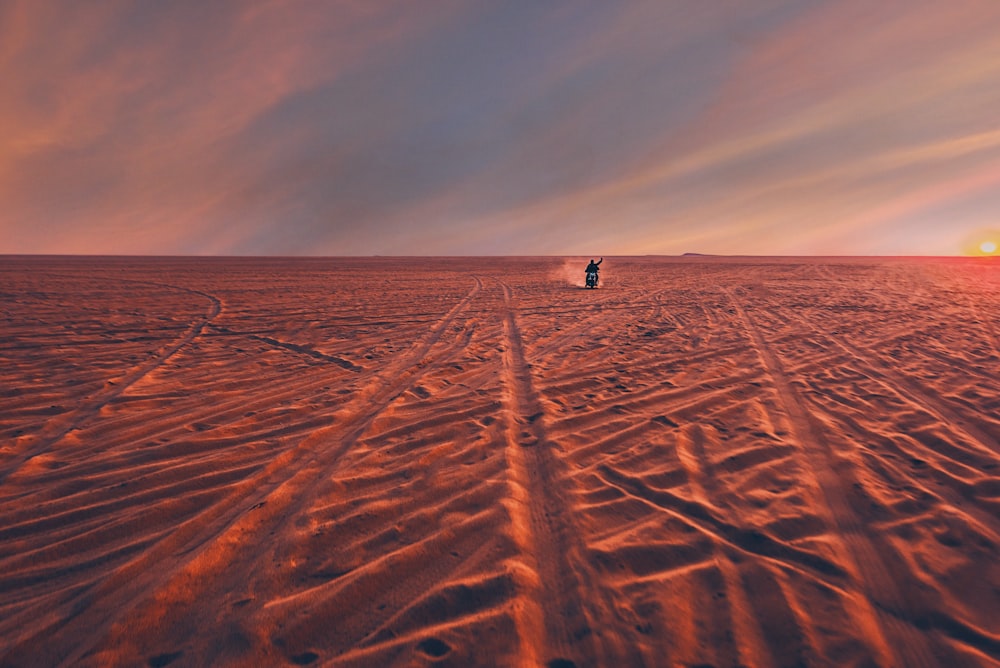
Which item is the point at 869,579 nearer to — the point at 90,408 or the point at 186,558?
the point at 186,558

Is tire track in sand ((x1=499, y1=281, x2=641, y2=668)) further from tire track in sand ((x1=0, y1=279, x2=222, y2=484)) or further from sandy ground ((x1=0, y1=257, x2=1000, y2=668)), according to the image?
tire track in sand ((x1=0, y1=279, x2=222, y2=484))

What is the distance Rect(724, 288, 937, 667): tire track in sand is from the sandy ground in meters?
0.02

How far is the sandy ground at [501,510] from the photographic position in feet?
7.22

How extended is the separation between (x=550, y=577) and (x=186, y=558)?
209 cm

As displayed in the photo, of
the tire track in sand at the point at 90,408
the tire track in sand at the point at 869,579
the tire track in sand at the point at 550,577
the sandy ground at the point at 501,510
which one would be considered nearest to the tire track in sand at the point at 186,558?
the sandy ground at the point at 501,510

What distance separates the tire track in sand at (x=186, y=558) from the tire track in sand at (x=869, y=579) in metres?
3.28

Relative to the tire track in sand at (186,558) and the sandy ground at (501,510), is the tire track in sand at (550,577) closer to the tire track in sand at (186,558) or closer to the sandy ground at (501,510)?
the sandy ground at (501,510)

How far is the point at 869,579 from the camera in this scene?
2.55 m

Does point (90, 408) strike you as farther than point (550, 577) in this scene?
Yes

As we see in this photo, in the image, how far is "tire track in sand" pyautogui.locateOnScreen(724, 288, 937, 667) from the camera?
7.00 ft

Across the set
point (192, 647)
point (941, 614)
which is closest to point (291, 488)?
point (192, 647)

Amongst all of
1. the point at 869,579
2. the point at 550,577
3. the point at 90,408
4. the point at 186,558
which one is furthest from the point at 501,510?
the point at 90,408

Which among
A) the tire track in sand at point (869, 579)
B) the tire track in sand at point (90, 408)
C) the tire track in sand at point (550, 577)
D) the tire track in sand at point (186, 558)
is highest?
the tire track in sand at point (90, 408)

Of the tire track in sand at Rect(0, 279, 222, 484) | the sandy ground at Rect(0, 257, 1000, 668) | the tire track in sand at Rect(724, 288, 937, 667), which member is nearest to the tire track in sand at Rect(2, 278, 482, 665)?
the sandy ground at Rect(0, 257, 1000, 668)
